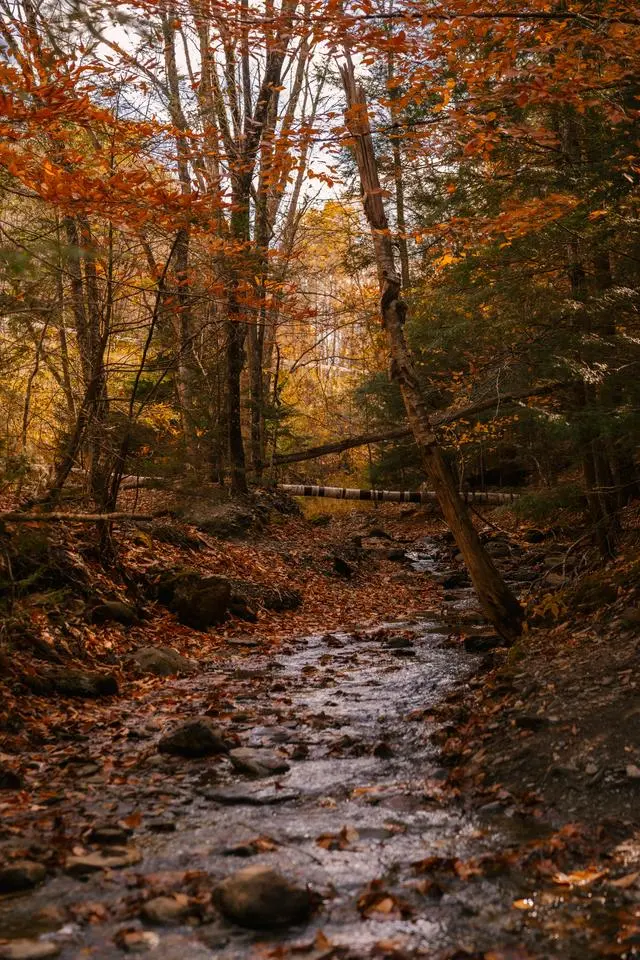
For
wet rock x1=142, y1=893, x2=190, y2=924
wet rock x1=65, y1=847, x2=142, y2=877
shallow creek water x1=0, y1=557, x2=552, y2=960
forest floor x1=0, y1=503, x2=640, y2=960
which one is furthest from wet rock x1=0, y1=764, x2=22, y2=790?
wet rock x1=142, y1=893, x2=190, y2=924

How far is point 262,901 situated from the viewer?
3.23m

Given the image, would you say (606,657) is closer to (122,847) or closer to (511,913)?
(511,913)

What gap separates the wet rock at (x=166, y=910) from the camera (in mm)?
3215

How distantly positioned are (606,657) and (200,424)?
10860mm

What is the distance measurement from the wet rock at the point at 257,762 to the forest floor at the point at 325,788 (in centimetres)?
2

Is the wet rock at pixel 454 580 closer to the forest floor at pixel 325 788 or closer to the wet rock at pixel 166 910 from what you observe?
the forest floor at pixel 325 788

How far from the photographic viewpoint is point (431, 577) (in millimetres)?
14898

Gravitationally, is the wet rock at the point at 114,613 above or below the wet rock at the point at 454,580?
above

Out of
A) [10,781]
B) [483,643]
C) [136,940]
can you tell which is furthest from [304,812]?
[483,643]

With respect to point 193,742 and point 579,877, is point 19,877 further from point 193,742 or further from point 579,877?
point 579,877

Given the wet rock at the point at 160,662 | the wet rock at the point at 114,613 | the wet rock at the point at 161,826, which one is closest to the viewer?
the wet rock at the point at 161,826

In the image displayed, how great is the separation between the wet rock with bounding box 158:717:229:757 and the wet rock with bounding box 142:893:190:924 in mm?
2112

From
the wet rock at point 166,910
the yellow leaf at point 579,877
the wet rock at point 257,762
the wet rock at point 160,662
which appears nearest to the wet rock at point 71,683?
the wet rock at point 160,662

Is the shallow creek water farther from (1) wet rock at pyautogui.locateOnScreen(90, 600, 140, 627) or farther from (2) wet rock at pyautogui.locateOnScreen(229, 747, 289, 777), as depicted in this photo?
(1) wet rock at pyautogui.locateOnScreen(90, 600, 140, 627)
